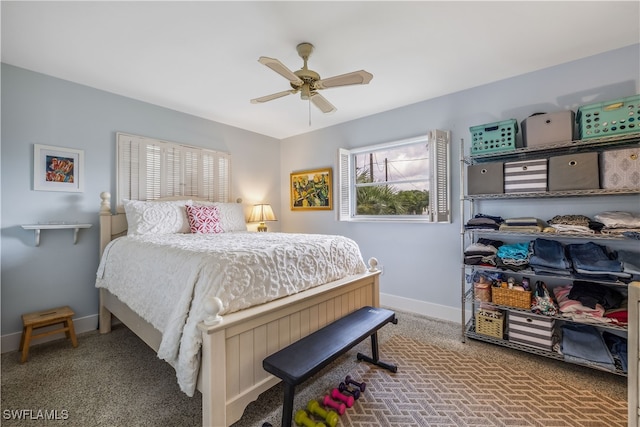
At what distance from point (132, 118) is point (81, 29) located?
120 cm

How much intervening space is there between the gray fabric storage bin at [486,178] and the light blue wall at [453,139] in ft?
1.13

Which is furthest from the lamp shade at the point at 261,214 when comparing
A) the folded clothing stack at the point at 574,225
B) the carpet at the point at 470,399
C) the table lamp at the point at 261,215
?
the folded clothing stack at the point at 574,225

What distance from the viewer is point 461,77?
8.41 feet

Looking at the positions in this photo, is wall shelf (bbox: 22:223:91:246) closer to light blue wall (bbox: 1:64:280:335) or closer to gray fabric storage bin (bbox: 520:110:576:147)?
light blue wall (bbox: 1:64:280:335)

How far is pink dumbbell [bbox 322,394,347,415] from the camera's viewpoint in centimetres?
154

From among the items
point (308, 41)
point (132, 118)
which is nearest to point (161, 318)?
point (308, 41)

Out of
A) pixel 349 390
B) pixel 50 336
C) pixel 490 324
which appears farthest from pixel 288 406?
pixel 50 336

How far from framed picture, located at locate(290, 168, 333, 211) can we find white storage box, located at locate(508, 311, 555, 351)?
2447 mm

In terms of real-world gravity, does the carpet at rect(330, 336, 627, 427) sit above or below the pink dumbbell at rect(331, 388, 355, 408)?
below

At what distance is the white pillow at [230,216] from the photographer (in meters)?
3.31

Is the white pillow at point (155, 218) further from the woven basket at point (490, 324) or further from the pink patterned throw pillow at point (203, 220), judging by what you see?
the woven basket at point (490, 324)

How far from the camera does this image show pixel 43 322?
219 centimetres

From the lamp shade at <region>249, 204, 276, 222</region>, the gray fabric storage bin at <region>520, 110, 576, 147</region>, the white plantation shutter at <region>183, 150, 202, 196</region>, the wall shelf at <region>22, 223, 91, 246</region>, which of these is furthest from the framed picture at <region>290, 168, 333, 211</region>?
the wall shelf at <region>22, 223, 91, 246</region>

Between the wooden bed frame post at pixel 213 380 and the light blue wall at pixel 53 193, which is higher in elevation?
the light blue wall at pixel 53 193
